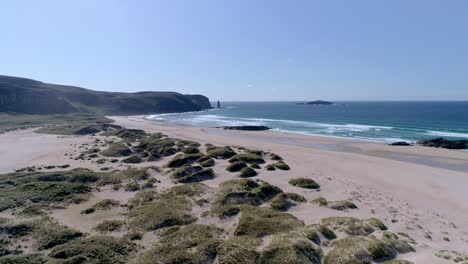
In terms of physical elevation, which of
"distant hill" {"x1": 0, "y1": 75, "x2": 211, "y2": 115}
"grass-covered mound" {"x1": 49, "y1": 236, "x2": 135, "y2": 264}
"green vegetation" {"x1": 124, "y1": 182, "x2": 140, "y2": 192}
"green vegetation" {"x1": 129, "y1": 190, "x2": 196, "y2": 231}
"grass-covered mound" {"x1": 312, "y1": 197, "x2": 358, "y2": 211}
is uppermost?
"distant hill" {"x1": 0, "y1": 75, "x2": 211, "y2": 115}

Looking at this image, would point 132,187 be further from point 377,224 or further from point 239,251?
point 377,224

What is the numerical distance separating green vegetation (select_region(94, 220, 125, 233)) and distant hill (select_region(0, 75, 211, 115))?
12652 centimetres

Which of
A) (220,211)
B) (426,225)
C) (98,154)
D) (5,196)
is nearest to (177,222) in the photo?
(220,211)

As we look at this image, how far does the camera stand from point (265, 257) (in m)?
12.7

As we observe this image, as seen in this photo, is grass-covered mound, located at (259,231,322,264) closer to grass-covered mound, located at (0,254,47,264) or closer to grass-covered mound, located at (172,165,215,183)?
grass-covered mound, located at (0,254,47,264)

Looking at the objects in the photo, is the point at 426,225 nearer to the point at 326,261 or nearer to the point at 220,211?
the point at 326,261

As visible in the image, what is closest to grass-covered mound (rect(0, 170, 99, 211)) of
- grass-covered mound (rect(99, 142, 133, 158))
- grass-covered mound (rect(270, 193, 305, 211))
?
grass-covered mound (rect(99, 142, 133, 158))

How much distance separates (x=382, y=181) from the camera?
29.8 meters

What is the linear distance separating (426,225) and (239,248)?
13311 mm

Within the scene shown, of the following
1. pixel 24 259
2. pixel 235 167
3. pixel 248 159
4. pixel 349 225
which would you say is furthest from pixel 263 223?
pixel 248 159

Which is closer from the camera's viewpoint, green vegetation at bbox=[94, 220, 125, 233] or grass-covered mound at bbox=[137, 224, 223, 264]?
grass-covered mound at bbox=[137, 224, 223, 264]

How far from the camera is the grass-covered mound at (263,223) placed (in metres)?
15.4

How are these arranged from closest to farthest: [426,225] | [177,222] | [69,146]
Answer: [177,222] → [426,225] → [69,146]

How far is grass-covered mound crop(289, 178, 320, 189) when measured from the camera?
83.6ft
